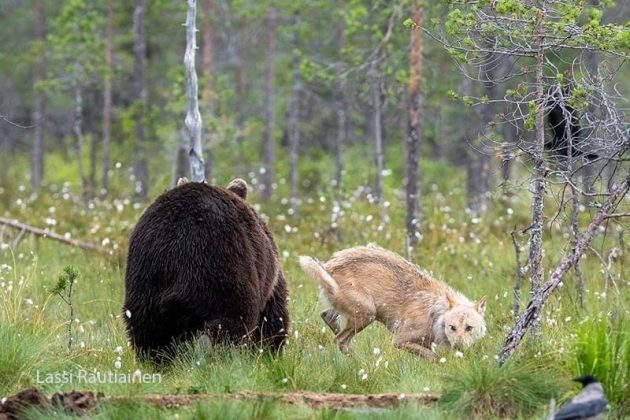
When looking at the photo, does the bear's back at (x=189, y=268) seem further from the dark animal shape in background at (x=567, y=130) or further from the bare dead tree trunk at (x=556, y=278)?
the dark animal shape in background at (x=567, y=130)

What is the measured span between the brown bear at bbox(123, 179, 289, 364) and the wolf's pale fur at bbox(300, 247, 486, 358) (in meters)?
1.28

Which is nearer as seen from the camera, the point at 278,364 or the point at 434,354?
the point at 278,364

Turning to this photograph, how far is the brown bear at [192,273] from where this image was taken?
26.1ft

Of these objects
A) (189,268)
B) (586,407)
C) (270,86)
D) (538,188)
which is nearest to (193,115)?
(189,268)

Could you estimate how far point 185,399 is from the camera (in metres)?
7.09

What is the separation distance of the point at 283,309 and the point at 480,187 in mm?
12357

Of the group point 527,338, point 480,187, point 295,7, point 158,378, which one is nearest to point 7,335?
point 158,378

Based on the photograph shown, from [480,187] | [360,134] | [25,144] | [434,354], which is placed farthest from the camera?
[25,144]

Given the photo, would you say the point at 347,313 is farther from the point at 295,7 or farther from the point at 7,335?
the point at 295,7

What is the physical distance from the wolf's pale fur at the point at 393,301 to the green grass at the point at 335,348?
6.5 inches

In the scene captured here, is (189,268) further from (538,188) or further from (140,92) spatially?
(140,92)

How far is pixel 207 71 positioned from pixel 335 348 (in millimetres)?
12805

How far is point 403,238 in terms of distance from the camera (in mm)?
14734

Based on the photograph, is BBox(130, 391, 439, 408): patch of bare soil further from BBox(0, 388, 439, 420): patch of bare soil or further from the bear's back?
the bear's back
